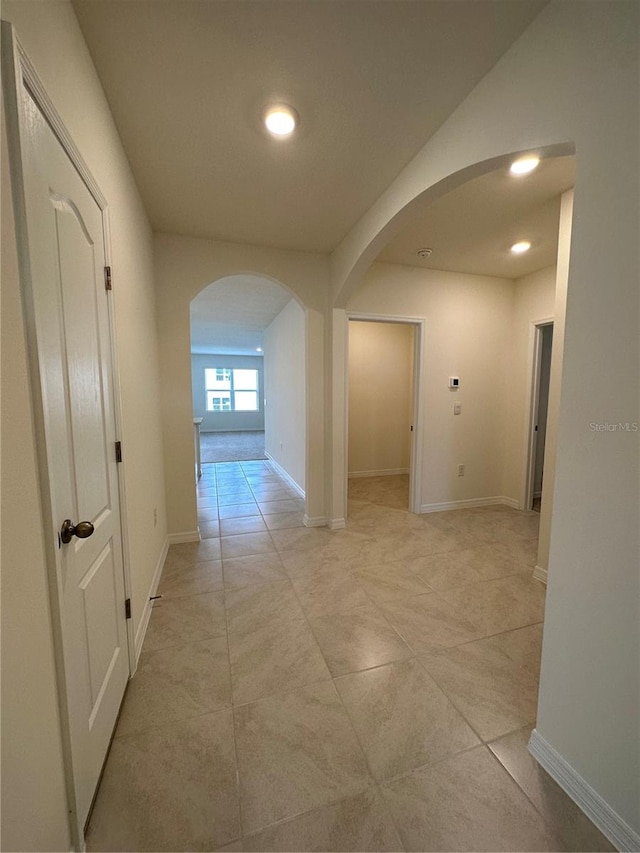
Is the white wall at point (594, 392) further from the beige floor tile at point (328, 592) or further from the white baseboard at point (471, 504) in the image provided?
the white baseboard at point (471, 504)

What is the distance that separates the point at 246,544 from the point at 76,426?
2145 millimetres

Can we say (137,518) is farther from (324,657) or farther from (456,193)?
(456,193)

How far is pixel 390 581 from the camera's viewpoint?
234cm

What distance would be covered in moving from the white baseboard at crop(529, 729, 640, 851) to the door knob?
5.74 feet

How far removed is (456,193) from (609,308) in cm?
164

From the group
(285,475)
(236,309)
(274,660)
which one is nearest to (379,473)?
(285,475)

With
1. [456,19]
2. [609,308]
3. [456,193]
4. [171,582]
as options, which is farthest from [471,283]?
[171,582]

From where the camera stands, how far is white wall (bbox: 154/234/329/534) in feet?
8.89

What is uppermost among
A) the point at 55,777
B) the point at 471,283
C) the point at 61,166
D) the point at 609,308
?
the point at 471,283

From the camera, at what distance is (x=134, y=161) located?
1.84 m

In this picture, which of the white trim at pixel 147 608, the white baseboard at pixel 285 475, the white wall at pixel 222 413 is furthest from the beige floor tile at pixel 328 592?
the white wall at pixel 222 413

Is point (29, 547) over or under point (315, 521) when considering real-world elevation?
over

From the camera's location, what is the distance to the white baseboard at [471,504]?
12.1ft

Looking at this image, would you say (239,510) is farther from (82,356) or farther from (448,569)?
(82,356)
